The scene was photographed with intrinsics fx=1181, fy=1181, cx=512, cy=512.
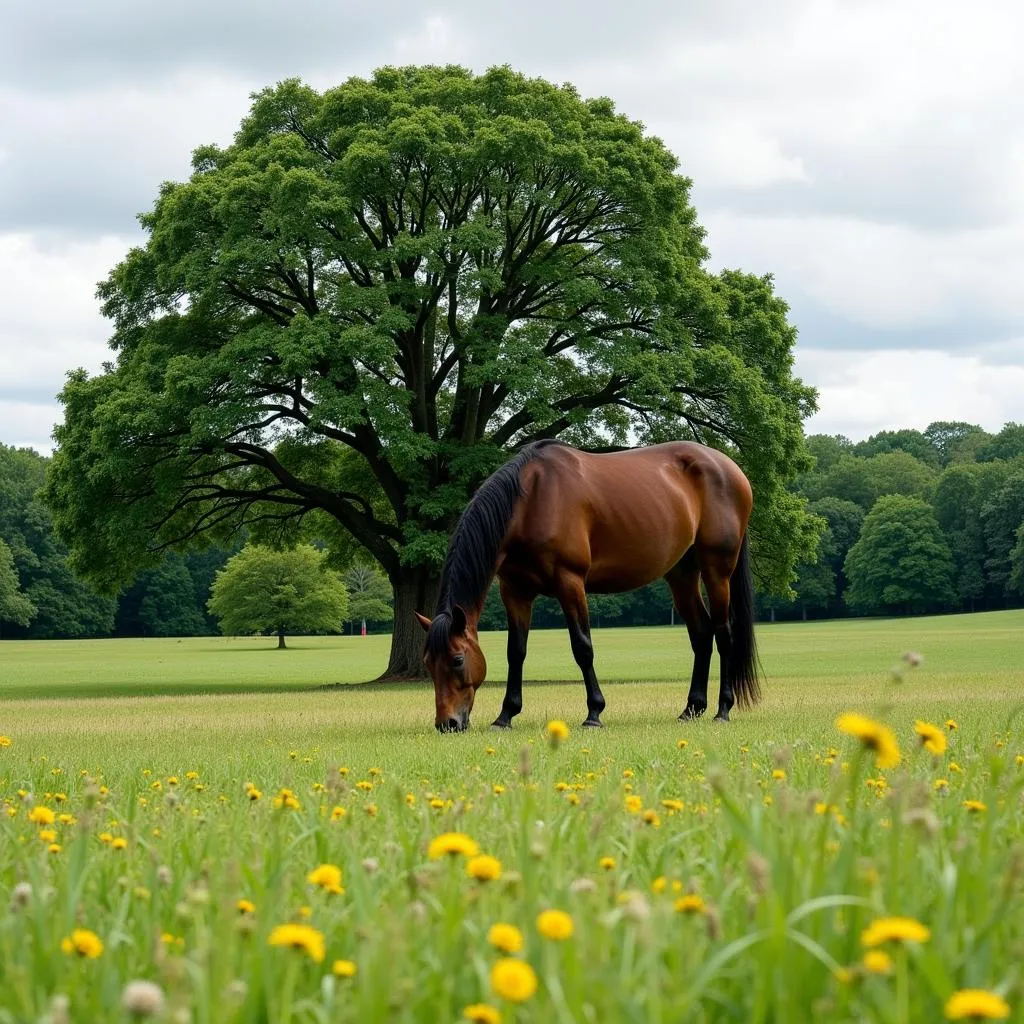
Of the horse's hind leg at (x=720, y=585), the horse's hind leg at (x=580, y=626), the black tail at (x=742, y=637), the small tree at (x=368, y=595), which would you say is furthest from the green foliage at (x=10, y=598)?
the horse's hind leg at (x=580, y=626)

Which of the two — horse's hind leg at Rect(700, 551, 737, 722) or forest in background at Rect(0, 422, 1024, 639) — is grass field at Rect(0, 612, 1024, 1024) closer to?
horse's hind leg at Rect(700, 551, 737, 722)

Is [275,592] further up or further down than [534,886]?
further down

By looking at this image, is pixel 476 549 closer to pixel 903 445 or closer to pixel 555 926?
pixel 555 926

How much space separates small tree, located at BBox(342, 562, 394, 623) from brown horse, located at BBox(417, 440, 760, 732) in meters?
75.6

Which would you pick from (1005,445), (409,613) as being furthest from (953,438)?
(409,613)

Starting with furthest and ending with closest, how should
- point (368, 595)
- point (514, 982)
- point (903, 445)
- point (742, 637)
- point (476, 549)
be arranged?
point (903, 445), point (368, 595), point (742, 637), point (476, 549), point (514, 982)

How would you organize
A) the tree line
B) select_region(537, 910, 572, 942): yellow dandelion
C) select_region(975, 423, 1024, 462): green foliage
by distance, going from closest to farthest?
select_region(537, 910, 572, 942): yellow dandelion → the tree line → select_region(975, 423, 1024, 462): green foliage

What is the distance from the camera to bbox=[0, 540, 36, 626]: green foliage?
82500 millimetres

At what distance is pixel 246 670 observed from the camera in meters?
39.4

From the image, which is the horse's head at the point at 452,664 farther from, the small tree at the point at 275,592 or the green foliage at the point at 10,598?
the green foliage at the point at 10,598

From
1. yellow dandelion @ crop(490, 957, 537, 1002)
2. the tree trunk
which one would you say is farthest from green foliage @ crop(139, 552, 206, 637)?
yellow dandelion @ crop(490, 957, 537, 1002)

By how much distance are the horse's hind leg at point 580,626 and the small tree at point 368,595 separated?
251 feet

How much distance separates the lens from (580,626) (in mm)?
11000

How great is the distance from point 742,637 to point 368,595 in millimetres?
79503
